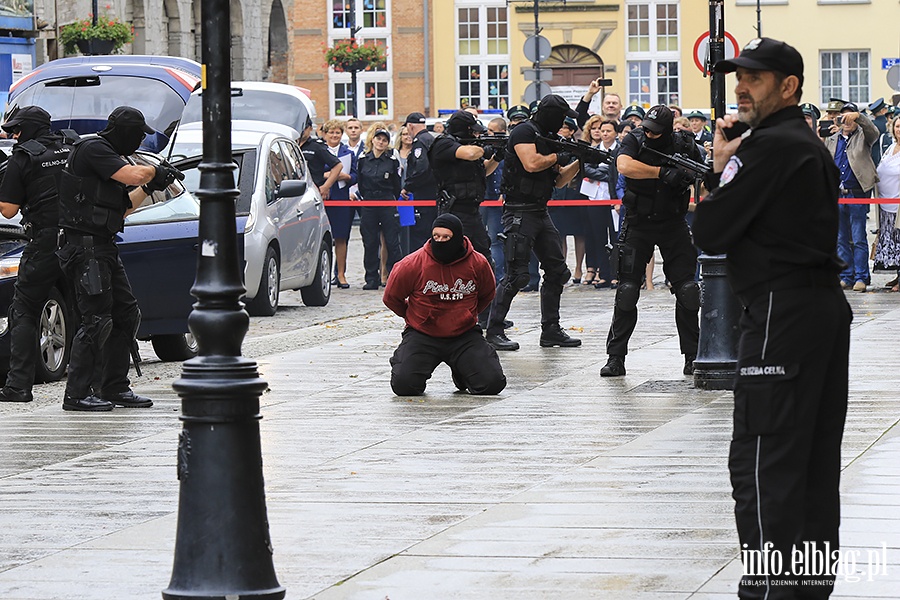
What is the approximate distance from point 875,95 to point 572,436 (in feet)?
178

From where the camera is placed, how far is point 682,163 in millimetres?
12750

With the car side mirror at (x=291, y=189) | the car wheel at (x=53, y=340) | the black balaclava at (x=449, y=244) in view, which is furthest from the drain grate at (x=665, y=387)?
the car side mirror at (x=291, y=189)

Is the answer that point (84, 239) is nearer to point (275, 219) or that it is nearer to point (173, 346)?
point (173, 346)

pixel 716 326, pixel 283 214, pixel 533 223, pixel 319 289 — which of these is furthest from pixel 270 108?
pixel 716 326

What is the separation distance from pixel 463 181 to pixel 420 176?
6237mm

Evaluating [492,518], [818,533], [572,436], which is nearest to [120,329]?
[572,436]

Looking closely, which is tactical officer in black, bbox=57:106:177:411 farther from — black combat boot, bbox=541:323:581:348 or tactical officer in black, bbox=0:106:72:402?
black combat boot, bbox=541:323:581:348

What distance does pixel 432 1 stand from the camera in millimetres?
66688

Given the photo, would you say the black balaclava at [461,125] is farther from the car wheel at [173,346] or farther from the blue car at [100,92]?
the blue car at [100,92]

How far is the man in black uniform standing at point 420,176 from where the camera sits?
22078 millimetres

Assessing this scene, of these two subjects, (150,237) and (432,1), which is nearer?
(150,237)

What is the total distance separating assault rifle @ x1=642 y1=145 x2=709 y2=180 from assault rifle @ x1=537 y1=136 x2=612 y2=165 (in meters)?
2.20

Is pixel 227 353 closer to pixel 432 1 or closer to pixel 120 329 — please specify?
pixel 120 329

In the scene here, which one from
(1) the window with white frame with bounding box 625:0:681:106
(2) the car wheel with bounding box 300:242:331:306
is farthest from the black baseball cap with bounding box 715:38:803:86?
(1) the window with white frame with bounding box 625:0:681:106
